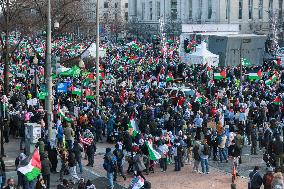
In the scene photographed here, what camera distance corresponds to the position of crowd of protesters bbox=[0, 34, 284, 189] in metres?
20.6

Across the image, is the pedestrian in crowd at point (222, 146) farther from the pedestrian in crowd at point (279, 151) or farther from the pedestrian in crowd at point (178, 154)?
the pedestrian in crowd at point (279, 151)

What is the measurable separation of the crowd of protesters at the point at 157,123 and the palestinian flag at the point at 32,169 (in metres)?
0.87

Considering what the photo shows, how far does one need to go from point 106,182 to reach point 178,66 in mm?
27627

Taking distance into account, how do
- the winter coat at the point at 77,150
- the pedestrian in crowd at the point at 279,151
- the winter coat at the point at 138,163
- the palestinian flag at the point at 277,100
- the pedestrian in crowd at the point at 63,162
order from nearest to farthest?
1. the winter coat at the point at 138,163
2. the pedestrian in crowd at the point at 63,162
3. the winter coat at the point at 77,150
4. the pedestrian in crowd at the point at 279,151
5. the palestinian flag at the point at 277,100

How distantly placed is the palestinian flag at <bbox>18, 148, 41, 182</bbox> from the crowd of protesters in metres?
0.87

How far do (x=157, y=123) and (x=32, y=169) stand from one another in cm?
1055

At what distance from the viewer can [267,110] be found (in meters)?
29.8

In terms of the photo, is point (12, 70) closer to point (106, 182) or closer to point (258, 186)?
point (106, 182)

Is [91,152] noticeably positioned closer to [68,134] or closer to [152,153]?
[68,134]

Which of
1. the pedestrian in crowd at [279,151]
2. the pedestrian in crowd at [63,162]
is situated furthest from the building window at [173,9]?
the pedestrian in crowd at [63,162]

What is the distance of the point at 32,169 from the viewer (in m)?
17.0

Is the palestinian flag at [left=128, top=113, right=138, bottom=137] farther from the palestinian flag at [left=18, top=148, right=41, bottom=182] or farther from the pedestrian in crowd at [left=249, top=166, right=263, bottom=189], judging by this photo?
the pedestrian in crowd at [left=249, top=166, right=263, bottom=189]

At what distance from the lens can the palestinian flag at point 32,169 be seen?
16.8 m

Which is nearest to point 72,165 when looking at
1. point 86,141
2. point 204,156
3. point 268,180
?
point 86,141
